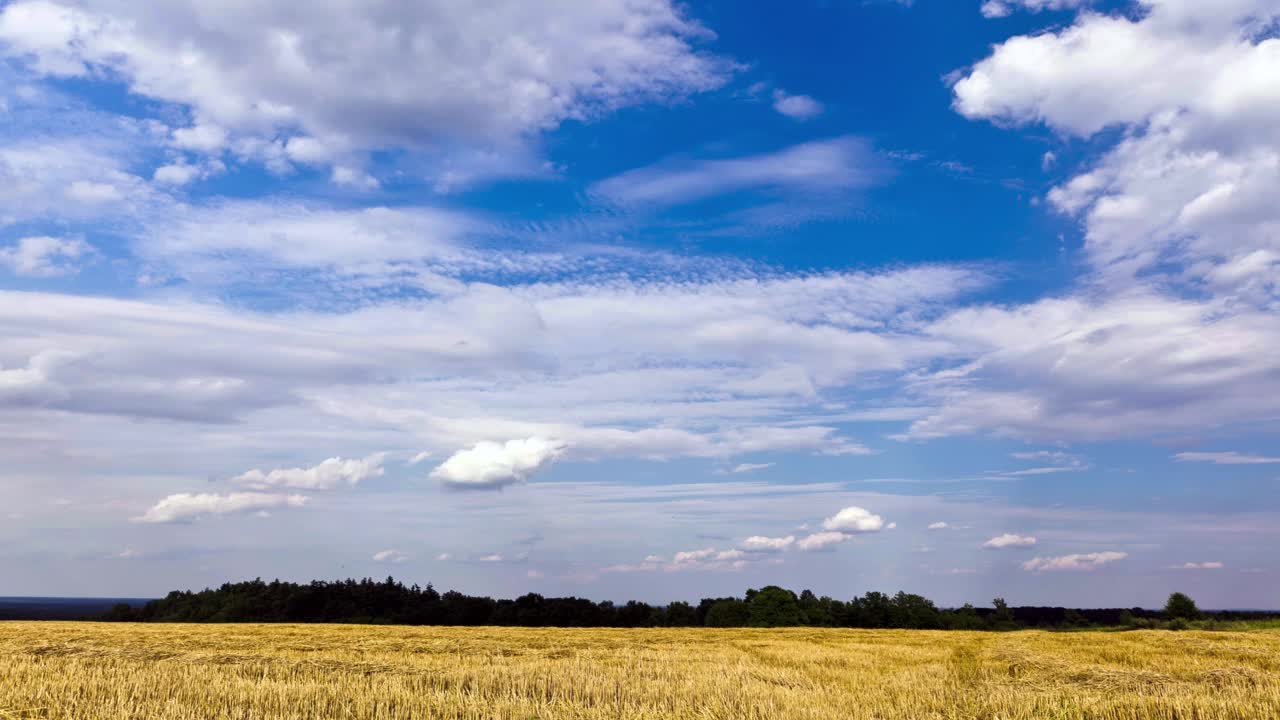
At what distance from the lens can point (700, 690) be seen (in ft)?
52.8

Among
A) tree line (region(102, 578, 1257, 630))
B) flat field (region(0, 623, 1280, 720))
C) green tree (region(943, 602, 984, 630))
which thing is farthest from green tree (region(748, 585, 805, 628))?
flat field (region(0, 623, 1280, 720))

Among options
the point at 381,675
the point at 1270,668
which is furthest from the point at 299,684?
the point at 1270,668

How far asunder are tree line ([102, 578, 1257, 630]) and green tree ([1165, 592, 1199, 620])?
0.09 m

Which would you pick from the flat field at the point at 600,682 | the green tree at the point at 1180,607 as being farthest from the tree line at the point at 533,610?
the flat field at the point at 600,682

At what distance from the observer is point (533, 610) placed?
3155 inches

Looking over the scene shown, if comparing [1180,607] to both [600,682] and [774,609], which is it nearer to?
[774,609]

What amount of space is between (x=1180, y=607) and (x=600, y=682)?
7577cm

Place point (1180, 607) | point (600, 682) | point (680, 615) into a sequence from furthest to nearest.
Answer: point (680, 615), point (1180, 607), point (600, 682)

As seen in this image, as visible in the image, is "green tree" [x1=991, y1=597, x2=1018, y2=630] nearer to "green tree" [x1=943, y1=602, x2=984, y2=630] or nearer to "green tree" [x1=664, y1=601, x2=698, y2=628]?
"green tree" [x1=943, y1=602, x2=984, y2=630]

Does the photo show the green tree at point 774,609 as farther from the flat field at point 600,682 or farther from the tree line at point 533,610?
the flat field at point 600,682

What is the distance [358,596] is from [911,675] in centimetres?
7897

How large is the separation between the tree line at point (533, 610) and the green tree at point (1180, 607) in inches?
3.5

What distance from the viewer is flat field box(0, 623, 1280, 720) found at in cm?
1384

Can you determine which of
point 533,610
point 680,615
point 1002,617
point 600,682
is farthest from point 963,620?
point 600,682
